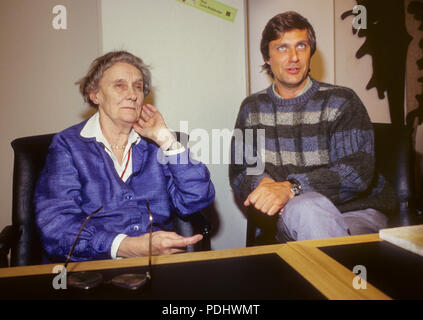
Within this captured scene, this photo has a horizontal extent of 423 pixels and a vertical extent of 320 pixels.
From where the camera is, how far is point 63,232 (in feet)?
3.60

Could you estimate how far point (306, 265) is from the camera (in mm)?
708

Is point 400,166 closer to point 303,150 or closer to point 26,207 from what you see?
point 303,150

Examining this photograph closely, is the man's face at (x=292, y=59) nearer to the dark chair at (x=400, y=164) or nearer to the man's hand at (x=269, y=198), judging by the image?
the dark chair at (x=400, y=164)

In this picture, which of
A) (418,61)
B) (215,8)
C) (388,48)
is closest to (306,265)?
(215,8)

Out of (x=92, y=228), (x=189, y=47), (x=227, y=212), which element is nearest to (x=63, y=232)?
(x=92, y=228)

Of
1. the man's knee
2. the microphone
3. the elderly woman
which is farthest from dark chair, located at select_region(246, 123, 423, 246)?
the microphone

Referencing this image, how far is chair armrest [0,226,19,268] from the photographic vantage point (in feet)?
3.40

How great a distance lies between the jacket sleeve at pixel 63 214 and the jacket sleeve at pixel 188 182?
1.06 ft

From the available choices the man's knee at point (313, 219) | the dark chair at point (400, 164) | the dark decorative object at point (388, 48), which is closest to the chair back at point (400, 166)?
the dark chair at point (400, 164)

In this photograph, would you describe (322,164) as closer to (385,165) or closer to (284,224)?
(385,165)

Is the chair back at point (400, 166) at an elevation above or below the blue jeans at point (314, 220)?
above

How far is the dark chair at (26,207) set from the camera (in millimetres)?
1164

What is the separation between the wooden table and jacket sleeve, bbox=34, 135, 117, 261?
32 centimetres

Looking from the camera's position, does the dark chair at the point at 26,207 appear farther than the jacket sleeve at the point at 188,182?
No
